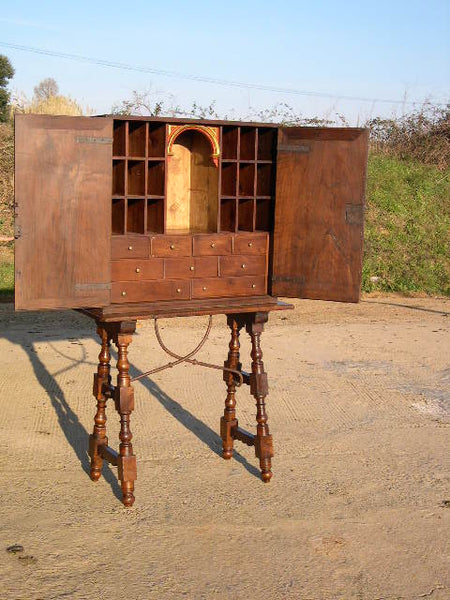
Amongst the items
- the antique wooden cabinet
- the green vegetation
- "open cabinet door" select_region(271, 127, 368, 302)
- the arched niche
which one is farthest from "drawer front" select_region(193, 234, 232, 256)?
the green vegetation

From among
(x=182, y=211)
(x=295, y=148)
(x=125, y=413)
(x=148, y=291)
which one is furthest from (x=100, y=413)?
(x=295, y=148)

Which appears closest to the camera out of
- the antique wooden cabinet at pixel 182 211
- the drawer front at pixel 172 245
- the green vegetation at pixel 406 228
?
the antique wooden cabinet at pixel 182 211

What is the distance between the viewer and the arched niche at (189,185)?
5.16 metres

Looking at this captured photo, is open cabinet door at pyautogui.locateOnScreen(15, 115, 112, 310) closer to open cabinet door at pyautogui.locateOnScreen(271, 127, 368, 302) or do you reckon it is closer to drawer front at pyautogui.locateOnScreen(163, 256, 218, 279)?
drawer front at pyautogui.locateOnScreen(163, 256, 218, 279)

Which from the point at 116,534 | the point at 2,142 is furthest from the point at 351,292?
the point at 2,142

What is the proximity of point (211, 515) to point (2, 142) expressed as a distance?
34.5ft

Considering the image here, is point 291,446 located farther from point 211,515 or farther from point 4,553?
point 4,553

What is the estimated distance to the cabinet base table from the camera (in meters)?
4.70

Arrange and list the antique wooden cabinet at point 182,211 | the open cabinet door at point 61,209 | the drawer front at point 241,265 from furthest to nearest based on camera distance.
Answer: the drawer front at point 241,265, the antique wooden cabinet at point 182,211, the open cabinet door at point 61,209

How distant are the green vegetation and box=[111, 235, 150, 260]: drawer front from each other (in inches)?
298

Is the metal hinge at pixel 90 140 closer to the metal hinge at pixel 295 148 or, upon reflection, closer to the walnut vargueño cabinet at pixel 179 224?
the walnut vargueño cabinet at pixel 179 224

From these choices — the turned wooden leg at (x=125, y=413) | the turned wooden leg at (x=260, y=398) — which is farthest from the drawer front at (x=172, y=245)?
the turned wooden leg at (x=260, y=398)

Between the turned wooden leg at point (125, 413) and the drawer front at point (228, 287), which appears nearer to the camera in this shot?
the turned wooden leg at point (125, 413)

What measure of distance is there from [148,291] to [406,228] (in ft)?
31.4
